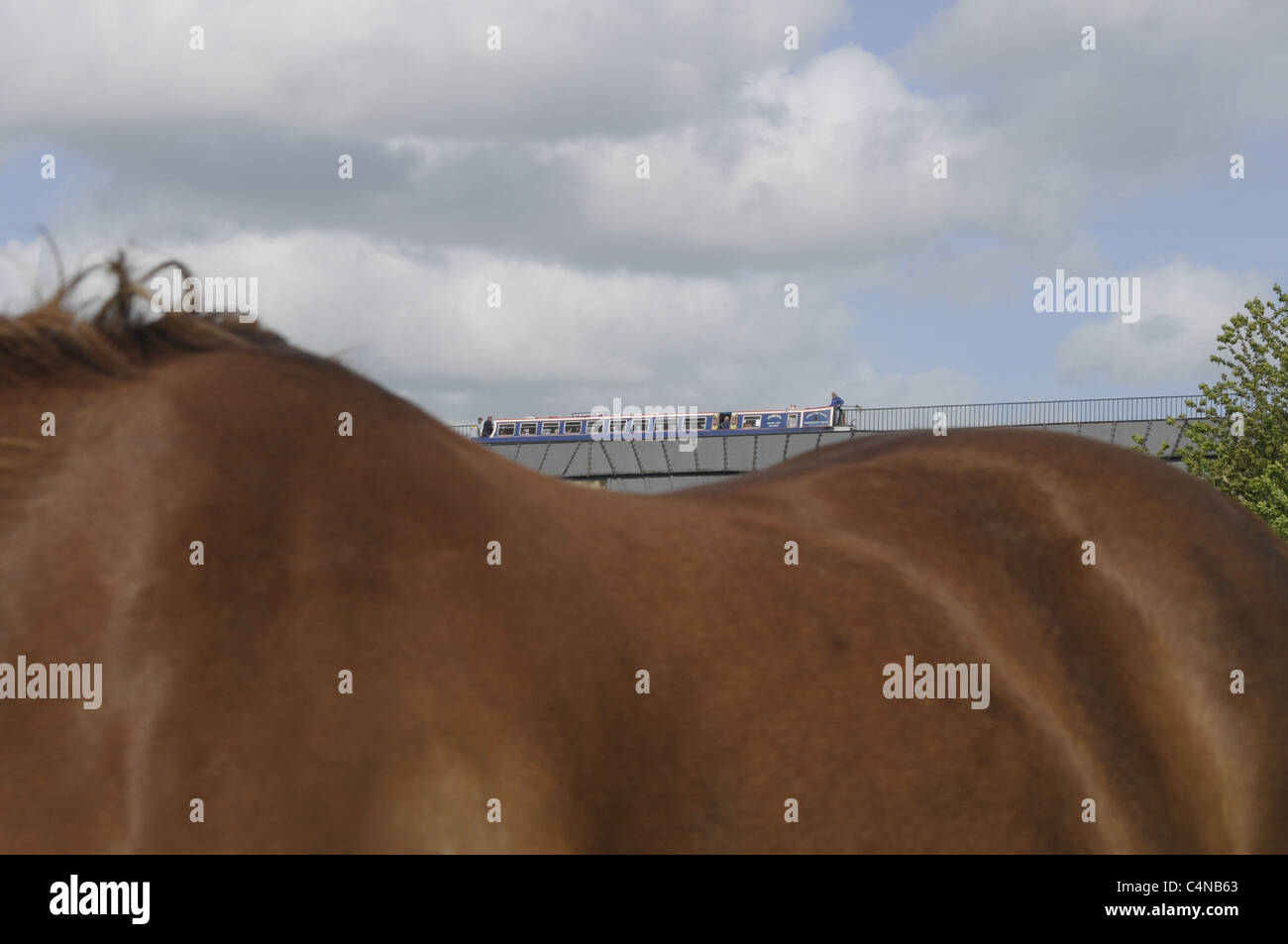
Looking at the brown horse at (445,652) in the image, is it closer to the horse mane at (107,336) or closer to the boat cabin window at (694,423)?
the horse mane at (107,336)

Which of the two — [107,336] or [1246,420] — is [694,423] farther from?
[107,336]

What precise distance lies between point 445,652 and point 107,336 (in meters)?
1.12

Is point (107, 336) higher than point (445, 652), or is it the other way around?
point (107, 336)

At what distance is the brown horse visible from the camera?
7.59 ft

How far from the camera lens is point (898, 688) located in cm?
291

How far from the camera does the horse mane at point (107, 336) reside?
2686 mm

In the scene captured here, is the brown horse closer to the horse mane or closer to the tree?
the horse mane

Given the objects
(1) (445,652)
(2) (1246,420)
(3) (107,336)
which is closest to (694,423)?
(2) (1246,420)

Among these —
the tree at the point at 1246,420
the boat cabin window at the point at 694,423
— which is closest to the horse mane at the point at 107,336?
the tree at the point at 1246,420

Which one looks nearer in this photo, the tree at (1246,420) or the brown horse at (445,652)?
the brown horse at (445,652)

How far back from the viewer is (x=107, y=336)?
2.79m

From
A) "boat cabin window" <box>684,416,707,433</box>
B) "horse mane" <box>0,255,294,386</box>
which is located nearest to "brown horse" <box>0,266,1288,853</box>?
"horse mane" <box>0,255,294,386</box>
